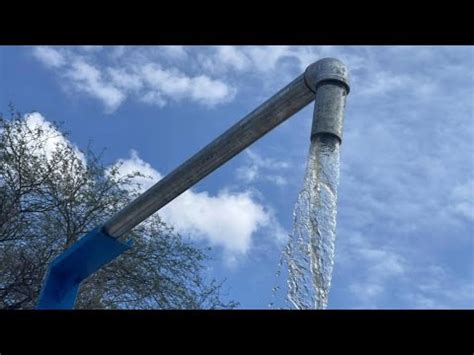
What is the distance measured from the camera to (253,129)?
2646 millimetres

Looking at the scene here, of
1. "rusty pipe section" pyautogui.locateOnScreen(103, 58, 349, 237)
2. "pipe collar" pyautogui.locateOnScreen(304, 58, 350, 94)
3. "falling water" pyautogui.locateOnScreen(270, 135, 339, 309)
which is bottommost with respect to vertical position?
"falling water" pyautogui.locateOnScreen(270, 135, 339, 309)

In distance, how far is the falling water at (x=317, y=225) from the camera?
2.25 metres

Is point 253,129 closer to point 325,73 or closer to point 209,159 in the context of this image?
point 209,159

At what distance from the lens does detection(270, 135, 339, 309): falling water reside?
88.7 inches

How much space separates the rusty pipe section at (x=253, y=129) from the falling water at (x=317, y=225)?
3.7 inches

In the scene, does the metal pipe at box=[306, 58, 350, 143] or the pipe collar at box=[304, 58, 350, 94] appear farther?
the pipe collar at box=[304, 58, 350, 94]

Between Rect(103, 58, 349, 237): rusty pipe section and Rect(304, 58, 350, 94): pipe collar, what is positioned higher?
Rect(304, 58, 350, 94): pipe collar

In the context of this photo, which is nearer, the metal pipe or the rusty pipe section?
the metal pipe

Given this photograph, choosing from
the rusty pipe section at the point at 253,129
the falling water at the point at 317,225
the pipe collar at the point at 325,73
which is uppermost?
the pipe collar at the point at 325,73

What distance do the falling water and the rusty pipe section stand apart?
0.09 metres

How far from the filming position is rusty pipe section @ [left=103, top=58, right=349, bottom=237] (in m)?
2.42
